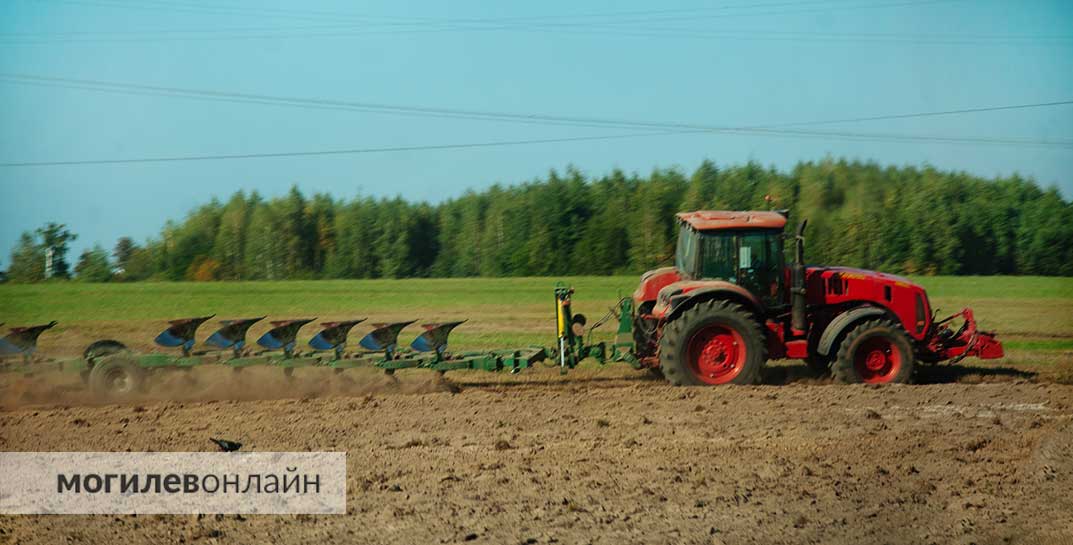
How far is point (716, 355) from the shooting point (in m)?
12.1

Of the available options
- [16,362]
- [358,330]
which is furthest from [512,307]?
[16,362]

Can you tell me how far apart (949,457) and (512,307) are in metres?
15.5

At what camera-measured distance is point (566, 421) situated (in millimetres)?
10336

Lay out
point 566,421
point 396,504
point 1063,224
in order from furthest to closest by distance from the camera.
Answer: point 1063,224
point 566,421
point 396,504

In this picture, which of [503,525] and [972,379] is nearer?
[503,525]

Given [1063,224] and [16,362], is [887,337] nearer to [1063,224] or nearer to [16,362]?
[16,362]

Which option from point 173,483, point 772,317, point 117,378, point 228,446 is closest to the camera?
point 173,483

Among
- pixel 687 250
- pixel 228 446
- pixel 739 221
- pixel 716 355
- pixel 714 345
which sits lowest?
pixel 228 446

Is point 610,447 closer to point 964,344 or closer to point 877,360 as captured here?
point 877,360

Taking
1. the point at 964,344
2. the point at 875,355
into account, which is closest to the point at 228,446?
the point at 875,355

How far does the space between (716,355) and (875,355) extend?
1811 millimetres

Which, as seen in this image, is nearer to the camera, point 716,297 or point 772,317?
point 716,297

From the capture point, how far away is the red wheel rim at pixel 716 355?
12016 mm

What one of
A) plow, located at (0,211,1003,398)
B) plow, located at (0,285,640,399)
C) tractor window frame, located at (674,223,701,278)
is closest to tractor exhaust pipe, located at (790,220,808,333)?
plow, located at (0,211,1003,398)
